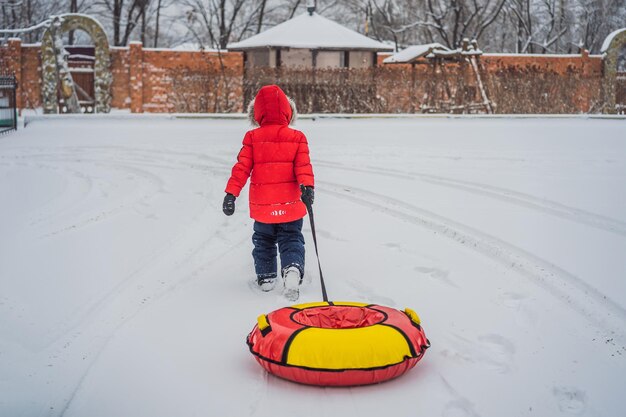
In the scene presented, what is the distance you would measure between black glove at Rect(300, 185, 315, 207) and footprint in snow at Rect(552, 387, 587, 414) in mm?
2078

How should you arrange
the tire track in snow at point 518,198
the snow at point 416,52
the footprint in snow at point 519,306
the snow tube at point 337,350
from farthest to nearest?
the snow at point 416,52, the tire track in snow at point 518,198, the footprint in snow at point 519,306, the snow tube at point 337,350

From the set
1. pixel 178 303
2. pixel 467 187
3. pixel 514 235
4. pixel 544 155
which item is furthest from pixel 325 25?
pixel 178 303

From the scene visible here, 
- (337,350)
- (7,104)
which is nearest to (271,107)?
Result: (337,350)

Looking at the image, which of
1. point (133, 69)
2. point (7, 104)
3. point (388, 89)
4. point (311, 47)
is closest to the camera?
point (7, 104)

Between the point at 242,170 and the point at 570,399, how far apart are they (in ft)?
8.81

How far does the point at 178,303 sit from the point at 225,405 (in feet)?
5.70

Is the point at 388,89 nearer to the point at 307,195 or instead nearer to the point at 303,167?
the point at 303,167

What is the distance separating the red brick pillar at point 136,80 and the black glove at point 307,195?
27.4 meters

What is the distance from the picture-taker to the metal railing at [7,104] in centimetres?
1958

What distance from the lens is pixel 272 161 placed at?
5.44 m

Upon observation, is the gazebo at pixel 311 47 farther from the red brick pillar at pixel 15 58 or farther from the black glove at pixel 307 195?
the black glove at pixel 307 195

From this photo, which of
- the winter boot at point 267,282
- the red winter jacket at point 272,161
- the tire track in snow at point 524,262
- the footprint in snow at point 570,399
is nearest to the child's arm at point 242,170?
the red winter jacket at point 272,161

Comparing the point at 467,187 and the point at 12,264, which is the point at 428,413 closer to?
the point at 12,264

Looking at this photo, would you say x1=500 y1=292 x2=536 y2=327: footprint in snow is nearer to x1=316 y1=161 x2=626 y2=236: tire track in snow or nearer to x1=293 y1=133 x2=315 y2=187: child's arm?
x1=293 y1=133 x2=315 y2=187: child's arm
